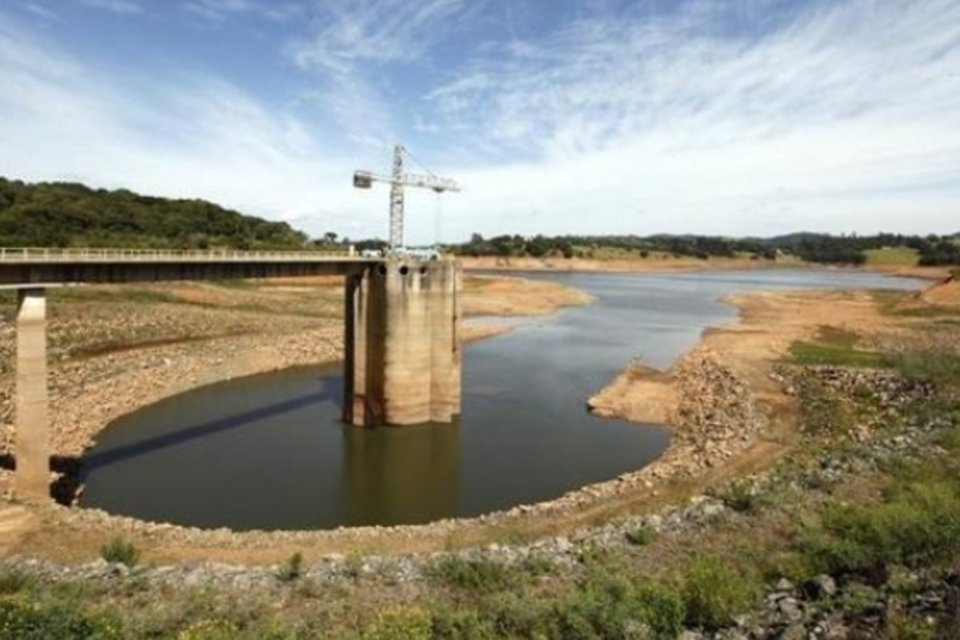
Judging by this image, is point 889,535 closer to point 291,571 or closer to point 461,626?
point 461,626

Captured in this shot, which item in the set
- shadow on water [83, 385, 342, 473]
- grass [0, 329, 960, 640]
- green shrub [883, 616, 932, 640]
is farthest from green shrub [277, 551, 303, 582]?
shadow on water [83, 385, 342, 473]

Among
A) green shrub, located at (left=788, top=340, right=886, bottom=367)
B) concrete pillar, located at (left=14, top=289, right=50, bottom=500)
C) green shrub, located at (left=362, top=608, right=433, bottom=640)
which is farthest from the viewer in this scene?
green shrub, located at (left=788, top=340, right=886, bottom=367)

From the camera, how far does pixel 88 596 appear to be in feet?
47.6

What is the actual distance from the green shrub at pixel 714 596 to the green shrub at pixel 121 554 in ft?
39.6

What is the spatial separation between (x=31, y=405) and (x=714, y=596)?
69.5 feet

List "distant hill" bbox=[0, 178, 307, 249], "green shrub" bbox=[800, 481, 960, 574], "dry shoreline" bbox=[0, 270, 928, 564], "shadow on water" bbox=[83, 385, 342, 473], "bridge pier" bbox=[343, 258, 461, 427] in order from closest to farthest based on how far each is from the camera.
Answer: "green shrub" bbox=[800, 481, 960, 574] → "dry shoreline" bbox=[0, 270, 928, 564] → "shadow on water" bbox=[83, 385, 342, 473] → "bridge pier" bbox=[343, 258, 461, 427] → "distant hill" bbox=[0, 178, 307, 249]

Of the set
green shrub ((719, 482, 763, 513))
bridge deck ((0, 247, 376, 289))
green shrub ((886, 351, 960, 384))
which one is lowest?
green shrub ((719, 482, 763, 513))

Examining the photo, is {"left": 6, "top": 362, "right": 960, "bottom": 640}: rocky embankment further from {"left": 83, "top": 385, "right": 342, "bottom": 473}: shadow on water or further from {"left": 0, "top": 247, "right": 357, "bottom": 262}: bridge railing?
{"left": 83, "top": 385, "right": 342, "bottom": 473}: shadow on water

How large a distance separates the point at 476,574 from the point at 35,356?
16616 mm

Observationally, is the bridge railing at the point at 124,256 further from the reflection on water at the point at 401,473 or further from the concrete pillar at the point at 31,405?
the reflection on water at the point at 401,473

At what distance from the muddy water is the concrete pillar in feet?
7.44

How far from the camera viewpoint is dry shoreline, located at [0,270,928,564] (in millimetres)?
20031

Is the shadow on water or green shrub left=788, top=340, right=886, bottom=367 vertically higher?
green shrub left=788, top=340, right=886, bottom=367

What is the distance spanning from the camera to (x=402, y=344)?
35406 millimetres
